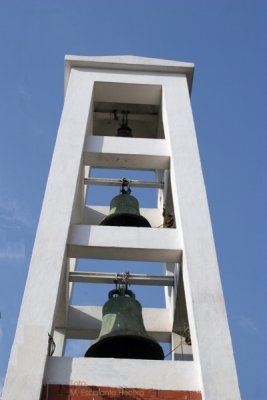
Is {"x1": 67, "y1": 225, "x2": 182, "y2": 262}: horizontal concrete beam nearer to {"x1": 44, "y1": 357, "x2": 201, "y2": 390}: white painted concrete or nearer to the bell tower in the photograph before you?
the bell tower

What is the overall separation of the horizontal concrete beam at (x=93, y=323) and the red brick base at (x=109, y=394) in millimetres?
3130

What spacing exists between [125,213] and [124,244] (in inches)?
53.6

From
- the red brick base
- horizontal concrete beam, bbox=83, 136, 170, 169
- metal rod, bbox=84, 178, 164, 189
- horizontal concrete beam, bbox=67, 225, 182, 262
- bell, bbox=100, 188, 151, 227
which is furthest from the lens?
metal rod, bbox=84, 178, 164, 189

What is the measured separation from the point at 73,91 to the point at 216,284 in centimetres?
481

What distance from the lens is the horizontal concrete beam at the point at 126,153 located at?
8.45 m

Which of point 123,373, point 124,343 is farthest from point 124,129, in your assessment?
point 123,373

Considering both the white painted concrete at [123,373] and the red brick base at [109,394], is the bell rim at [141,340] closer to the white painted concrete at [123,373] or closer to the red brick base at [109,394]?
the white painted concrete at [123,373]

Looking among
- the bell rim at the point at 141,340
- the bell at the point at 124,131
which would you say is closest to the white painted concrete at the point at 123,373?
the bell rim at the point at 141,340

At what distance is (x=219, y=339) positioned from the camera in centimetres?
564

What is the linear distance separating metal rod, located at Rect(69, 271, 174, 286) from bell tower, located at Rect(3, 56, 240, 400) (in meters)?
0.02

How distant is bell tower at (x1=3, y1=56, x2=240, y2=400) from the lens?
5.37 metres

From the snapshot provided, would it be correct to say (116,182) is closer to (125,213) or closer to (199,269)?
(125,213)

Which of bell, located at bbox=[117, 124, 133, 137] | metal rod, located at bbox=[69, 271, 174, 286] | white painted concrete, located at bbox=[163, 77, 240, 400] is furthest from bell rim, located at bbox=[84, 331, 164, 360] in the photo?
bell, located at bbox=[117, 124, 133, 137]

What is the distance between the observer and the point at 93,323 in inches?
334
